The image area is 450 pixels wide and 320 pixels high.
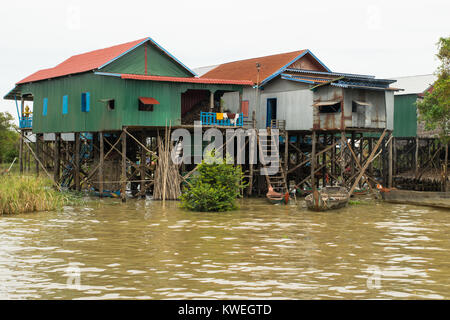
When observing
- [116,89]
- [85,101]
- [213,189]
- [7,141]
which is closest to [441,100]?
[213,189]

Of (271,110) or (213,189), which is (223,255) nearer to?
(213,189)

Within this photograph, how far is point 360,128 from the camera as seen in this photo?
99.4 ft

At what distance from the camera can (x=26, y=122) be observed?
36594 millimetres

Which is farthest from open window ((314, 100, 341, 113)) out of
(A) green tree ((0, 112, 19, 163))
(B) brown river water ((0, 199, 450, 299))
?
(A) green tree ((0, 112, 19, 163))

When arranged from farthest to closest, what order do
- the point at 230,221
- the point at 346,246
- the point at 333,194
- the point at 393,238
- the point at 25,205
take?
the point at 333,194
the point at 25,205
the point at 230,221
the point at 393,238
the point at 346,246

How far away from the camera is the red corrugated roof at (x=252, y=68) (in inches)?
1337

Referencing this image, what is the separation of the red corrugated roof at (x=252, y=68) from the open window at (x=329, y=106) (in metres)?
3.47

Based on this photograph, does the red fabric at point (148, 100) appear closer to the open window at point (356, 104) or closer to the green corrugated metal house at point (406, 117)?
the open window at point (356, 104)

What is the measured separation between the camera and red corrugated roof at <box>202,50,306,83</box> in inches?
1337

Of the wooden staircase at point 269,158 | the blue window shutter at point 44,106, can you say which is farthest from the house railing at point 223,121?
the blue window shutter at point 44,106

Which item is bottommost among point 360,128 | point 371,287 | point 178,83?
point 371,287

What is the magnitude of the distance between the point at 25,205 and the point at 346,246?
1222 centimetres
